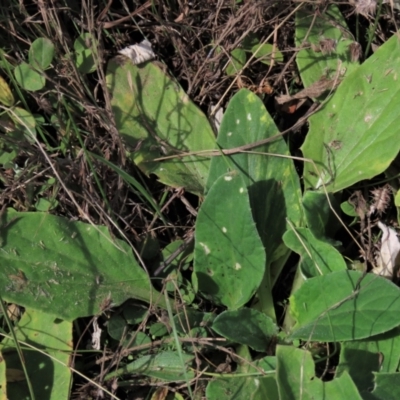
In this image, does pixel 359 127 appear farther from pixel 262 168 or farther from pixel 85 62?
pixel 85 62

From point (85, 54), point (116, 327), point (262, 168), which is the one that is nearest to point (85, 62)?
point (85, 54)

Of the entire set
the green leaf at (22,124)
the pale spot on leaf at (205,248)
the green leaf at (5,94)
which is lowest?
the pale spot on leaf at (205,248)

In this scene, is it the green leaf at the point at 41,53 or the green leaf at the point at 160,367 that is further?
the green leaf at the point at 41,53

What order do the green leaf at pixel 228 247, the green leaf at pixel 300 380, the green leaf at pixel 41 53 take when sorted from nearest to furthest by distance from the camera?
the green leaf at pixel 300 380, the green leaf at pixel 228 247, the green leaf at pixel 41 53

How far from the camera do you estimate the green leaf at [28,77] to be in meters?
1.35

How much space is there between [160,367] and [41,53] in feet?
2.35

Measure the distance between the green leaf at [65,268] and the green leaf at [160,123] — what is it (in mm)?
199

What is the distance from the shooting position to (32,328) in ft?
4.23

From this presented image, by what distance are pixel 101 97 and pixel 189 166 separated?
0.27m

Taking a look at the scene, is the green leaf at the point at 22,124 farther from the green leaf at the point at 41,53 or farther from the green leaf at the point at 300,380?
the green leaf at the point at 300,380

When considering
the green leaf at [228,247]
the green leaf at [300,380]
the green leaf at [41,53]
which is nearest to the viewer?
the green leaf at [300,380]

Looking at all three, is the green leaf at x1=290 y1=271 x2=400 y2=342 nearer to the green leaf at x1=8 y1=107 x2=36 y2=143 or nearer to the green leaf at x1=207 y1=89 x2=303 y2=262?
the green leaf at x1=207 y1=89 x2=303 y2=262

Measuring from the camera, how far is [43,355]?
1.27m

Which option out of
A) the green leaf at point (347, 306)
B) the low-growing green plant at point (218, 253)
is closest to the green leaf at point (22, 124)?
the low-growing green plant at point (218, 253)
